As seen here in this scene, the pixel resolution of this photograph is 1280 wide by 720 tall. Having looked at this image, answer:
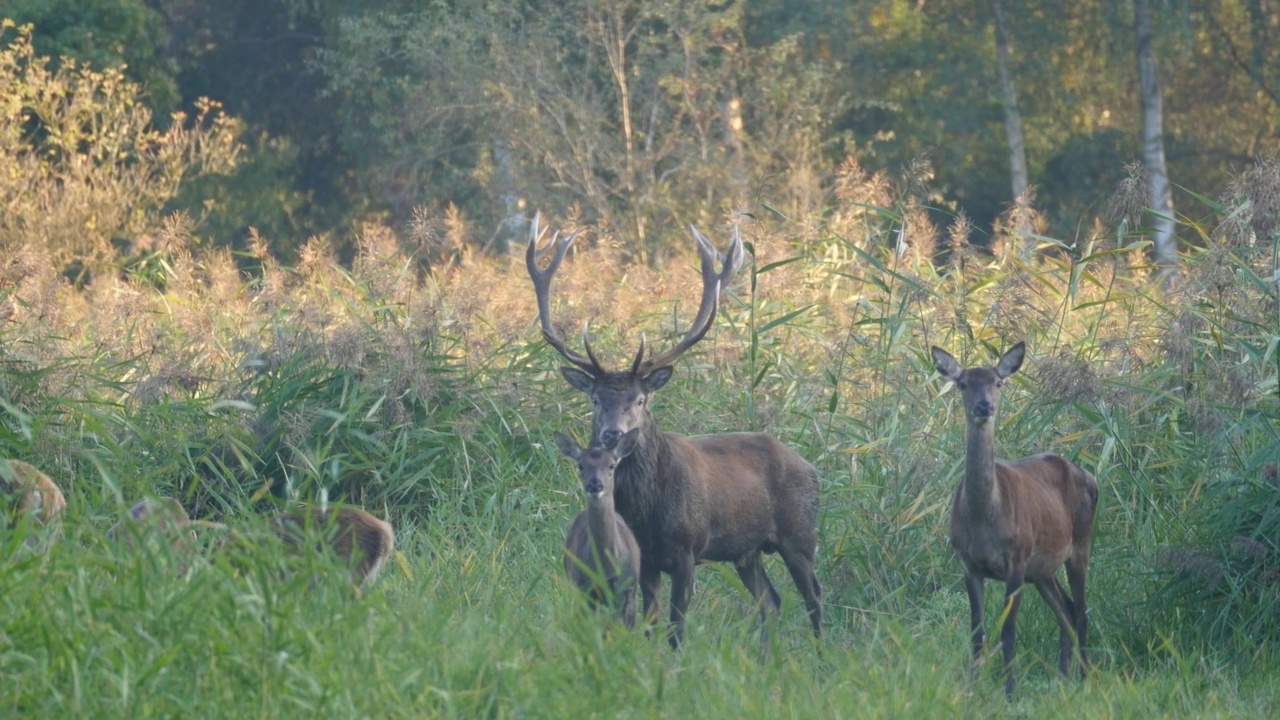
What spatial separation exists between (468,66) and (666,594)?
1695 centimetres

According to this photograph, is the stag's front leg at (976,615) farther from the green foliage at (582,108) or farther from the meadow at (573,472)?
the green foliage at (582,108)

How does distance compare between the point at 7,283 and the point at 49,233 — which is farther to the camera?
the point at 49,233

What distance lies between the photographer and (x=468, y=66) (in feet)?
81.3

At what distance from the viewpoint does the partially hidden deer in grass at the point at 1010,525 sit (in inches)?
287

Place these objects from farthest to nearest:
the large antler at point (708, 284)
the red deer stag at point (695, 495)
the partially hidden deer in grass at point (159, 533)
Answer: the large antler at point (708, 284)
the red deer stag at point (695, 495)
the partially hidden deer in grass at point (159, 533)

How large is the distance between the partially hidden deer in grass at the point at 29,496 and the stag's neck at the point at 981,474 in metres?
3.66

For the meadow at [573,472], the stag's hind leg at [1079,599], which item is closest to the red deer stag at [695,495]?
the meadow at [573,472]

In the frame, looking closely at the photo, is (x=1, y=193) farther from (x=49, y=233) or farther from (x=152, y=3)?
(x=152, y=3)

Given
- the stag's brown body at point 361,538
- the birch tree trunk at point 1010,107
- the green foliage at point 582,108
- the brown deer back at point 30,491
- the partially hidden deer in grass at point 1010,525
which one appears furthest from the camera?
the birch tree trunk at point 1010,107

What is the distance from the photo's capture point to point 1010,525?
7.29 metres

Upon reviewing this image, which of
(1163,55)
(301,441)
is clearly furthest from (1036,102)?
(301,441)

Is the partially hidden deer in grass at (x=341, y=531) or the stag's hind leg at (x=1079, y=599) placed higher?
the partially hidden deer in grass at (x=341, y=531)

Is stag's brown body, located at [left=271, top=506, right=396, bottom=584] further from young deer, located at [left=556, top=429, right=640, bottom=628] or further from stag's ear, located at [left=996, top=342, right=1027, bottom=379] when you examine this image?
stag's ear, located at [left=996, top=342, right=1027, bottom=379]

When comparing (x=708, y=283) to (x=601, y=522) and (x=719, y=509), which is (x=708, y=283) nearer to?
(x=719, y=509)
